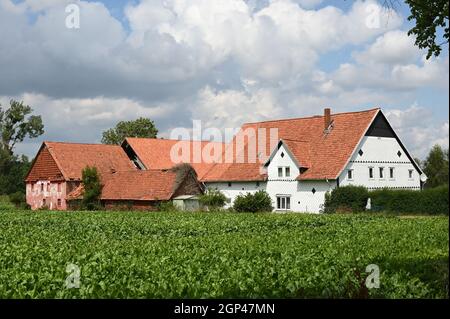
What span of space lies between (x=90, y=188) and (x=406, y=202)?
28.8m

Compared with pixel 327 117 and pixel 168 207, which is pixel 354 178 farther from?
pixel 168 207

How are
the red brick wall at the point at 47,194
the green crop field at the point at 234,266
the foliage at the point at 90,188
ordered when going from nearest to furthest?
1. the green crop field at the point at 234,266
2. the foliage at the point at 90,188
3. the red brick wall at the point at 47,194

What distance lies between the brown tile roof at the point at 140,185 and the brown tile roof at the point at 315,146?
4650 millimetres

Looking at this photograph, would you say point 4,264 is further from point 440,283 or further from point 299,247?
point 440,283

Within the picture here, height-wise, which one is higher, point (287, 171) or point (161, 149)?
point (161, 149)

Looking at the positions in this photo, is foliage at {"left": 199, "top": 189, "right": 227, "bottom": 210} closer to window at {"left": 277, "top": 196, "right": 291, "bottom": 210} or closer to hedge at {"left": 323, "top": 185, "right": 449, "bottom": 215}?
window at {"left": 277, "top": 196, "right": 291, "bottom": 210}

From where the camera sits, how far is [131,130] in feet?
313

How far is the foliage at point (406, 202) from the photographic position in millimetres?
37906

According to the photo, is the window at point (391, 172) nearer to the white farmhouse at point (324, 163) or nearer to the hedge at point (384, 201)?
the white farmhouse at point (324, 163)

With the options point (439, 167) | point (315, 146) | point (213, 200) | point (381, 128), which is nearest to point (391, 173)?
point (381, 128)

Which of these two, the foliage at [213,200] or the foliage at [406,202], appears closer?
the foliage at [406,202]

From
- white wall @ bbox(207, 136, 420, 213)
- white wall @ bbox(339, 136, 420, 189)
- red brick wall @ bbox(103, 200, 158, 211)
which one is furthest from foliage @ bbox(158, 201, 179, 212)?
white wall @ bbox(339, 136, 420, 189)

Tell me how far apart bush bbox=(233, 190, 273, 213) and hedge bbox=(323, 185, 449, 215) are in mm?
4762

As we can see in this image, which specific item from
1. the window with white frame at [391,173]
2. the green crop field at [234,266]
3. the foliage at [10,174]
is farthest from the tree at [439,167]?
the foliage at [10,174]
